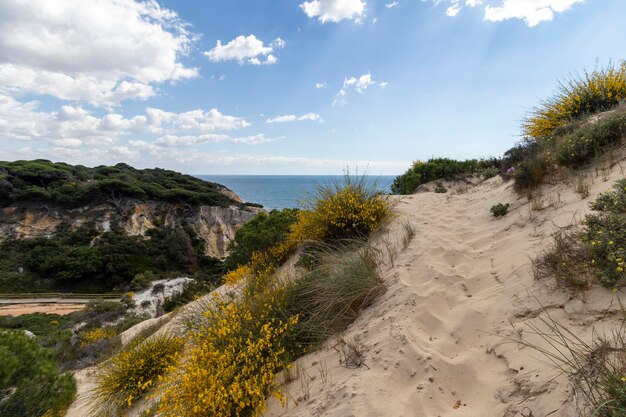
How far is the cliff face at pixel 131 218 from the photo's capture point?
111ft

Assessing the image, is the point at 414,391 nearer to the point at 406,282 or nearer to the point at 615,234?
the point at 406,282

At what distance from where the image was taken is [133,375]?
4.23 metres

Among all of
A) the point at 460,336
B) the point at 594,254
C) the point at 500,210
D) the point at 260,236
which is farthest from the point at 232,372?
the point at 500,210

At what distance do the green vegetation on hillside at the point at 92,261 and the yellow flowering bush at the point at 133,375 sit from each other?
74.4 ft

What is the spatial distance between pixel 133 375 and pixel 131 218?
38655 mm

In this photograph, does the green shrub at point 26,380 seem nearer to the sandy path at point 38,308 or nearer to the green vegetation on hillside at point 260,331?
the green vegetation on hillside at point 260,331

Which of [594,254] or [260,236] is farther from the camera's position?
[260,236]

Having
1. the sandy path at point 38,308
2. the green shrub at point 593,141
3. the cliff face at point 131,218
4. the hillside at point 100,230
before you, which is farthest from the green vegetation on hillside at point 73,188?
the green shrub at point 593,141

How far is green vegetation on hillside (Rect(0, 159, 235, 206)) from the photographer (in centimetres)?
3509

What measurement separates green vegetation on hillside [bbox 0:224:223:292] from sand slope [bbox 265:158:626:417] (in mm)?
24876

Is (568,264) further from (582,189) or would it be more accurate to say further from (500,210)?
(500,210)

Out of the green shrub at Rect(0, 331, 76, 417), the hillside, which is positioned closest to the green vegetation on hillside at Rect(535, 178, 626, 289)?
the green shrub at Rect(0, 331, 76, 417)

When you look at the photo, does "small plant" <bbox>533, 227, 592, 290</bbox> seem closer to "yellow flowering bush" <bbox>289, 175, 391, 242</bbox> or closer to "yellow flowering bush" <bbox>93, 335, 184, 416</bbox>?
"yellow flowering bush" <bbox>289, 175, 391, 242</bbox>

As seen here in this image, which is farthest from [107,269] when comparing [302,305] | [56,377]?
[302,305]
